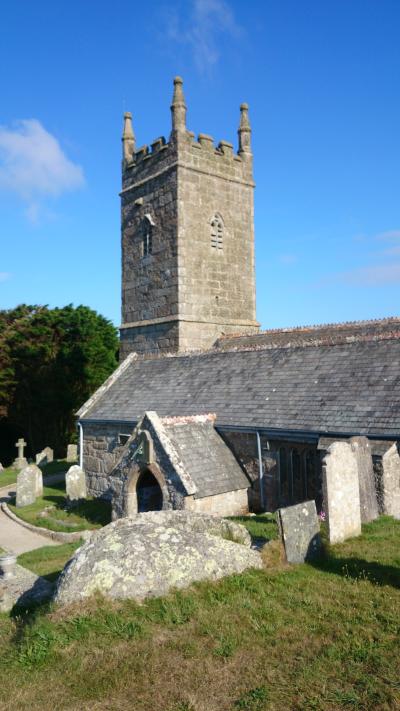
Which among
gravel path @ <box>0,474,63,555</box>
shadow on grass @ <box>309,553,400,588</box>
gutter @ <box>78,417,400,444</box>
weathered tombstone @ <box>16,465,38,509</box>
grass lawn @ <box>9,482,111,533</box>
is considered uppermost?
gutter @ <box>78,417,400,444</box>

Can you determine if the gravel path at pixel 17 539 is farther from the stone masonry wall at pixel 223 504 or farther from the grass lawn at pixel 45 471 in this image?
the grass lawn at pixel 45 471

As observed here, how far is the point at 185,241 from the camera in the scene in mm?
23516

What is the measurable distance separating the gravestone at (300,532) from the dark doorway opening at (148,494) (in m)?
7.43

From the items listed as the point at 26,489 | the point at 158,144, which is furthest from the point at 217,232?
the point at 26,489

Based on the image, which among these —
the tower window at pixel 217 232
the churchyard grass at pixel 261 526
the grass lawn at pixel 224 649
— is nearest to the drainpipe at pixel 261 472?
the churchyard grass at pixel 261 526

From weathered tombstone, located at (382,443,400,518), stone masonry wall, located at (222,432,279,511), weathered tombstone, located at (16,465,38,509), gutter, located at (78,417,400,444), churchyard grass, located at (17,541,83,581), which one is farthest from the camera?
weathered tombstone, located at (16,465,38,509)

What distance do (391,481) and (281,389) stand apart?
15.6 ft

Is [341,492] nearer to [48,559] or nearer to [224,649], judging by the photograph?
[224,649]

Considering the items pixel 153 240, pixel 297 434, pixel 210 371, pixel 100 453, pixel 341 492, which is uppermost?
pixel 153 240

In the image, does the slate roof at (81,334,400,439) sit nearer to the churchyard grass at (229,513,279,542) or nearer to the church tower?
the churchyard grass at (229,513,279,542)

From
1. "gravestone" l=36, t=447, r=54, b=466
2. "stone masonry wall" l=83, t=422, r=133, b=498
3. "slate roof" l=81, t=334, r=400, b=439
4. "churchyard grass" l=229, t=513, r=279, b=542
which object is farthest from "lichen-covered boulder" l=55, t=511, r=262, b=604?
"gravestone" l=36, t=447, r=54, b=466

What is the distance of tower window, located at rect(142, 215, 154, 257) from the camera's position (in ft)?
82.4

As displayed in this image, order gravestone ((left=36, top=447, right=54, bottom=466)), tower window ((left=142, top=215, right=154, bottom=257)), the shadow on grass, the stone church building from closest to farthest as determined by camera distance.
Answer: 1. the shadow on grass
2. the stone church building
3. tower window ((left=142, top=215, right=154, bottom=257))
4. gravestone ((left=36, top=447, right=54, bottom=466))

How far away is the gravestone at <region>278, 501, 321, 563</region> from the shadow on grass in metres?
0.20
